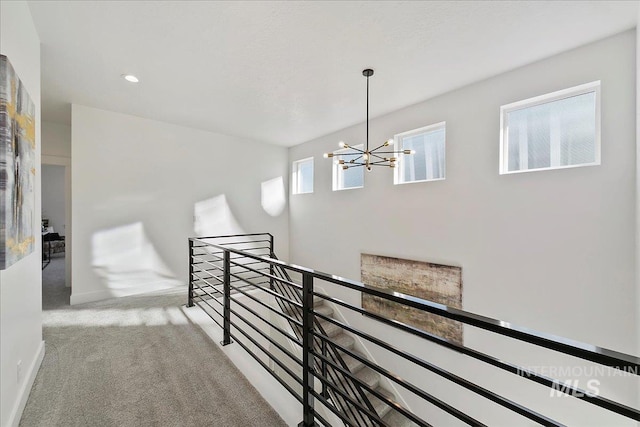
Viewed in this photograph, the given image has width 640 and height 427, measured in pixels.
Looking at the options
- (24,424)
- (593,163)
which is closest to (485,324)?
(24,424)

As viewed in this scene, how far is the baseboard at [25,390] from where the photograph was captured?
1.57 meters

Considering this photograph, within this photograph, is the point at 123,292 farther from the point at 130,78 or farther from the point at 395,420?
the point at 395,420

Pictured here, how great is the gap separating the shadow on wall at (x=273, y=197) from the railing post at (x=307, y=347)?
4655mm

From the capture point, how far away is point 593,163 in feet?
8.34

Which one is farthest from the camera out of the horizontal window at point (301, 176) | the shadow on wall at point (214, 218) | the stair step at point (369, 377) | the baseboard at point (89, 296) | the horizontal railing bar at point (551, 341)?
the horizontal window at point (301, 176)

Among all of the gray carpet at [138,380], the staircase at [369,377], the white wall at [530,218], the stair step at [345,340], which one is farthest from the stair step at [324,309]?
the gray carpet at [138,380]

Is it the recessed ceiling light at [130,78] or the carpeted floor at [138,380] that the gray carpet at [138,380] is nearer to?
the carpeted floor at [138,380]

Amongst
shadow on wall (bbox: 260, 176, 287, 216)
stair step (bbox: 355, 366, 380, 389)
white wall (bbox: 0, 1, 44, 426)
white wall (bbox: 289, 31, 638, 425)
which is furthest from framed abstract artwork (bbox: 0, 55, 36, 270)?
stair step (bbox: 355, 366, 380, 389)

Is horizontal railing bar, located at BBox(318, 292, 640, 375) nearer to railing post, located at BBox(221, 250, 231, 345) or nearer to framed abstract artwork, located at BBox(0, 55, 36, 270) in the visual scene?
railing post, located at BBox(221, 250, 231, 345)

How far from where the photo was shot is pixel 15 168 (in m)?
1.61

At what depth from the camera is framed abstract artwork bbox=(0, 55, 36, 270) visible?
1.42 meters

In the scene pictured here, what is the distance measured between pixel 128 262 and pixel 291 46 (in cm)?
397

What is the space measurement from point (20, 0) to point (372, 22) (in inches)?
100

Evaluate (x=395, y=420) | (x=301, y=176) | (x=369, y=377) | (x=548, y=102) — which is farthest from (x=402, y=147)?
(x=395, y=420)
